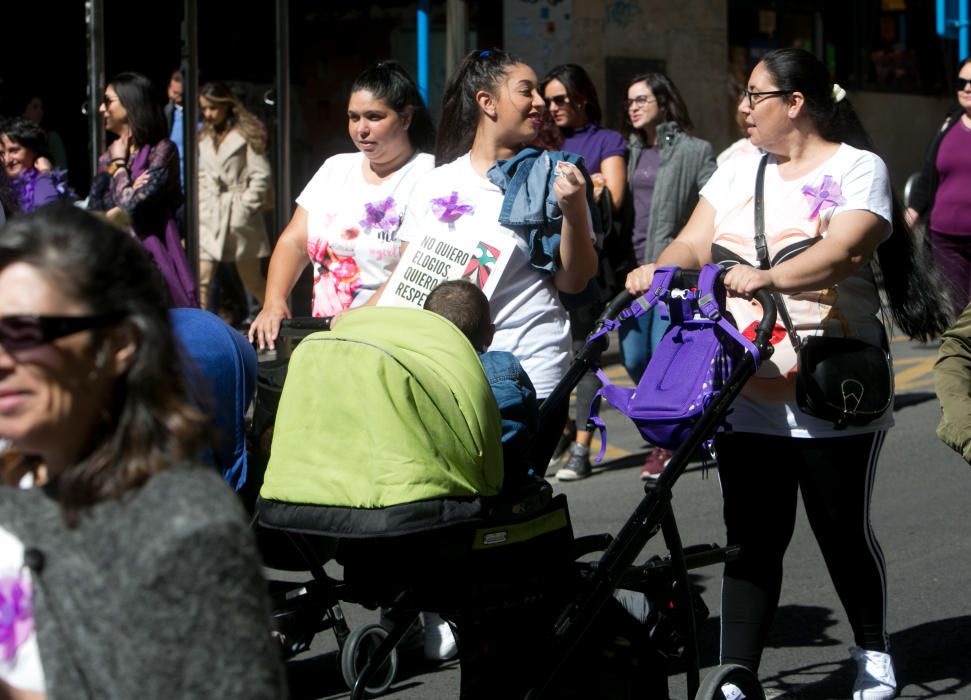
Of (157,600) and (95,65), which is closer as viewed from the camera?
(157,600)

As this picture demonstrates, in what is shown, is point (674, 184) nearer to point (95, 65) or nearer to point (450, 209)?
point (450, 209)

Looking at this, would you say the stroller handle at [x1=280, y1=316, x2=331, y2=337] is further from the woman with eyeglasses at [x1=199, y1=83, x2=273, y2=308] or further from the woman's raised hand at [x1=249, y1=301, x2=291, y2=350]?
the woman with eyeglasses at [x1=199, y1=83, x2=273, y2=308]

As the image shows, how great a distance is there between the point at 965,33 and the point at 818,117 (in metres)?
12.7

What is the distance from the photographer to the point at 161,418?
1.86m

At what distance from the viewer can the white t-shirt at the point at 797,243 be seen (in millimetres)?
4137

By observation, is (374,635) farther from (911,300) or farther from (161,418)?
(161,418)

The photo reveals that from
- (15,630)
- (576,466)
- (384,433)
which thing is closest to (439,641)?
(384,433)

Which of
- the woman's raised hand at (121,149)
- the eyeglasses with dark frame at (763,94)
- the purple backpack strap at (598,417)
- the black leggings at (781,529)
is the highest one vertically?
the eyeglasses with dark frame at (763,94)

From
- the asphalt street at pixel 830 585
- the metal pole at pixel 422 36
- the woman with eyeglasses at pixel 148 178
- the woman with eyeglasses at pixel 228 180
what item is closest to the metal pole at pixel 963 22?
the metal pole at pixel 422 36

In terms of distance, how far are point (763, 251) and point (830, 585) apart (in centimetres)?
209

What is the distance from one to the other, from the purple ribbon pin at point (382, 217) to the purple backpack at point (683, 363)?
1099 millimetres

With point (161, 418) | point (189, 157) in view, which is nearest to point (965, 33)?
point (189, 157)

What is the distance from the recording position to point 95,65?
33.2ft

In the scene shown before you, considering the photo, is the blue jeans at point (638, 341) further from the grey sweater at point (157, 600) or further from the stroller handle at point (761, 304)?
the grey sweater at point (157, 600)
